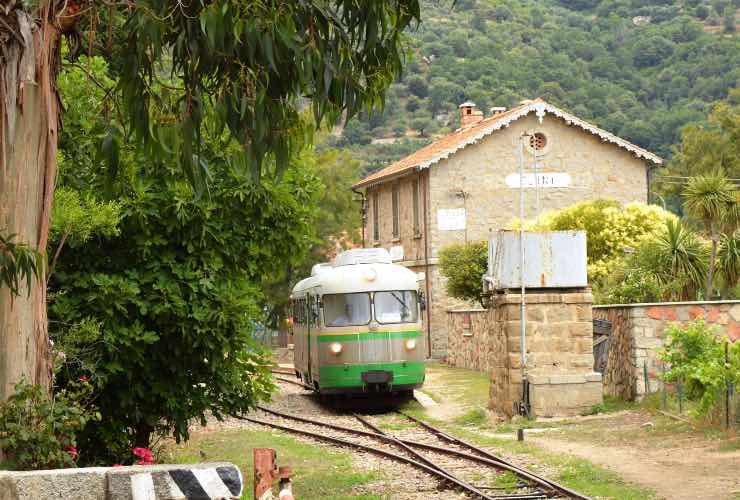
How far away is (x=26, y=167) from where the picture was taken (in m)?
8.70

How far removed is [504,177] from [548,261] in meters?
21.9

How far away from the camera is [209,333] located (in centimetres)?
Result: 1353

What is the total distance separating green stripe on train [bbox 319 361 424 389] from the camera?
2431cm

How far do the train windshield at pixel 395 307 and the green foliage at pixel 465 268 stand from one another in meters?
12.3

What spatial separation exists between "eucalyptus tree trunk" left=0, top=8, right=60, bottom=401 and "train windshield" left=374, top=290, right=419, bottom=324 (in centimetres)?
1593

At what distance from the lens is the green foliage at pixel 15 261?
812 cm

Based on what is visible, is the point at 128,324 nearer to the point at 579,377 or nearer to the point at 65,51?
the point at 65,51

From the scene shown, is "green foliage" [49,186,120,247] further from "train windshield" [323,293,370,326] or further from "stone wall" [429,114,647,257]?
"stone wall" [429,114,647,257]

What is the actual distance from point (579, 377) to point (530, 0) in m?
94.7

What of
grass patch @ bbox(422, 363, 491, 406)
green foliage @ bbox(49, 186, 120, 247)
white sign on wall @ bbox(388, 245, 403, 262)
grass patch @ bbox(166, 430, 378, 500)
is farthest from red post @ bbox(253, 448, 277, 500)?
white sign on wall @ bbox(388, 245, 403, 262)

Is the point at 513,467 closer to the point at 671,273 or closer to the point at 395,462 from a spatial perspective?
the point at 395,462

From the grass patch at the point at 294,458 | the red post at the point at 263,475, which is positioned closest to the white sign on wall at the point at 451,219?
the grass patch at the point at 294,458

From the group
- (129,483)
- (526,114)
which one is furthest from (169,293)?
(526,114)

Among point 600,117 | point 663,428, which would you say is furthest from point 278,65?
point 600,117
